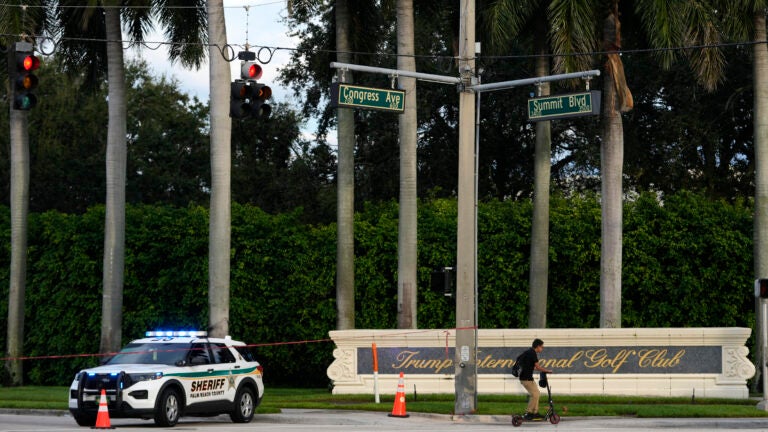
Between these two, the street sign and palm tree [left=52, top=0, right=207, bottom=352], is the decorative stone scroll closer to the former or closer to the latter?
the street sign

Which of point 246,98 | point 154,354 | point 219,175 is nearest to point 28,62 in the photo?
point 246,98

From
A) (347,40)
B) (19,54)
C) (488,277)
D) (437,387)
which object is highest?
(347,40)

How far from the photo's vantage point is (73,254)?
39.3 metres

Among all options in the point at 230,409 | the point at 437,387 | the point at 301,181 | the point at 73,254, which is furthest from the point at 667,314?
the point at 301,181

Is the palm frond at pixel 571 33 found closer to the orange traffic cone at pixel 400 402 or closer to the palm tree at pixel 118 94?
the orange traffic cone at pixel 400 402

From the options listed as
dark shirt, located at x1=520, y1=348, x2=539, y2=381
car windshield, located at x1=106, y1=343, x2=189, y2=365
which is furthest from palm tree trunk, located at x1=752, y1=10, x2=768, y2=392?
car windshield, located at x1=106, y1=343, x2=189, y2=365

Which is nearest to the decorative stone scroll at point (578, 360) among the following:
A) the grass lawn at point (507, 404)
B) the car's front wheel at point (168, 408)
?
the grass lawn at point (507, 404)

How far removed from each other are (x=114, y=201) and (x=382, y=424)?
15871 mm

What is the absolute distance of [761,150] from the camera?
3209 cm

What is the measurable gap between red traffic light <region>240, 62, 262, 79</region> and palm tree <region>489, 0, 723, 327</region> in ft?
31.5

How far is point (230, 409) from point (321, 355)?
13.7 meters

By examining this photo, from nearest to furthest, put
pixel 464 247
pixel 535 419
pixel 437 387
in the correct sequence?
1. pixel 535 419
2. pixel 464 247
3. pixel 437 387

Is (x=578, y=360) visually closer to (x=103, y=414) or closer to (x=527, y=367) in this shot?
(x=527, y=367)

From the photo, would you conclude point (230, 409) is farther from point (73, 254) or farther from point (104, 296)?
point (73, 254)
